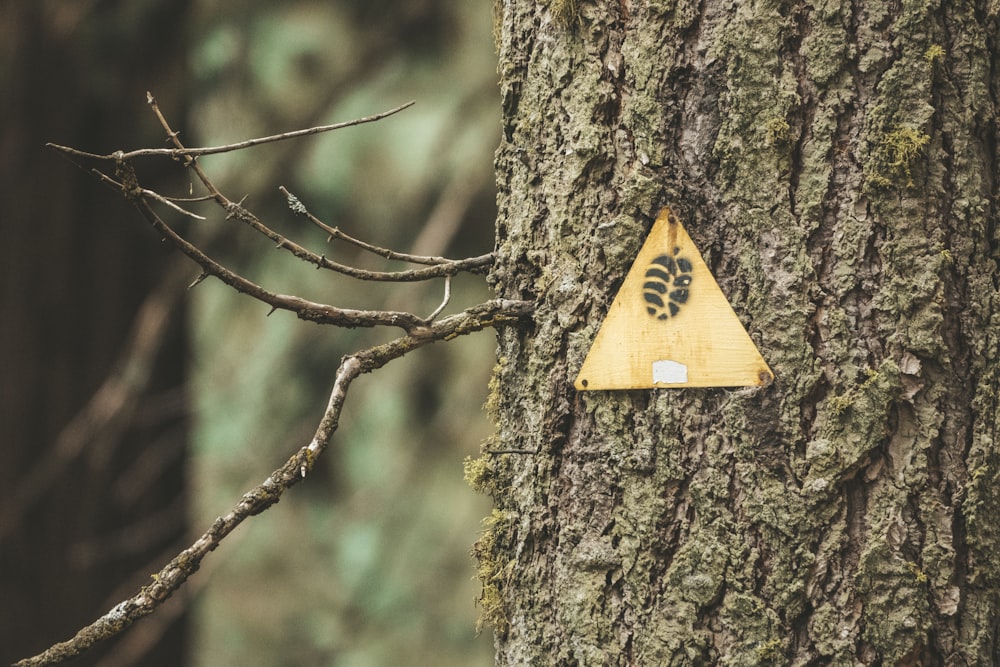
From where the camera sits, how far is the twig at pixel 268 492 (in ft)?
3.15

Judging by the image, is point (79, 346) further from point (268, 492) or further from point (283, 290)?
point (268, 492)

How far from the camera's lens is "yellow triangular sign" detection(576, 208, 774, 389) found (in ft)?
3.47

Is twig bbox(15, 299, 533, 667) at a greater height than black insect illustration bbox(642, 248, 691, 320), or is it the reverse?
black insect illustration bbox(642, 248, 691, 320)

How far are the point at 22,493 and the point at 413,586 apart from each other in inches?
78.0

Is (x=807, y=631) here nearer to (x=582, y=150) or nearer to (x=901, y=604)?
(x=901, y=604)

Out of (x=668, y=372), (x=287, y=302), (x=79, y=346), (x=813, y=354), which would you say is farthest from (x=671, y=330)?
(x=79, y=346)

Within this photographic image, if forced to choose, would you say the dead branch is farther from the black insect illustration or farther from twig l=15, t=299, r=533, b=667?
the black insect illustration

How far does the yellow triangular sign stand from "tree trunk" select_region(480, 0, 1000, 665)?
0.05 feet

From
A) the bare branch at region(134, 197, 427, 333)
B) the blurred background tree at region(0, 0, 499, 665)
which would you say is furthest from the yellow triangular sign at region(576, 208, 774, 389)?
the blurred background tree at region(0, 0, 499, 665)

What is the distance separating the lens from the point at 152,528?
3172 millimetres

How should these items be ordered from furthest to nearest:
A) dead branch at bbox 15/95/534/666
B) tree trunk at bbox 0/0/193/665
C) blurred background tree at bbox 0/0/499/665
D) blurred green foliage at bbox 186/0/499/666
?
blurred green foliage at bbox 186/0/499/666 < blurred background tree at bbox 0/0/499/665 < tree trunk at bbox 0/0/193/665 < dead branch at bbox 15/95/534/666

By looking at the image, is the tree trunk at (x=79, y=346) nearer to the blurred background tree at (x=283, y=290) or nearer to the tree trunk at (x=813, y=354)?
the blurred background tree at (x=283, y=290)

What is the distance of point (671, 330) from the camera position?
108 centimetres

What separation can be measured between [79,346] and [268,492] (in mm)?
2399
